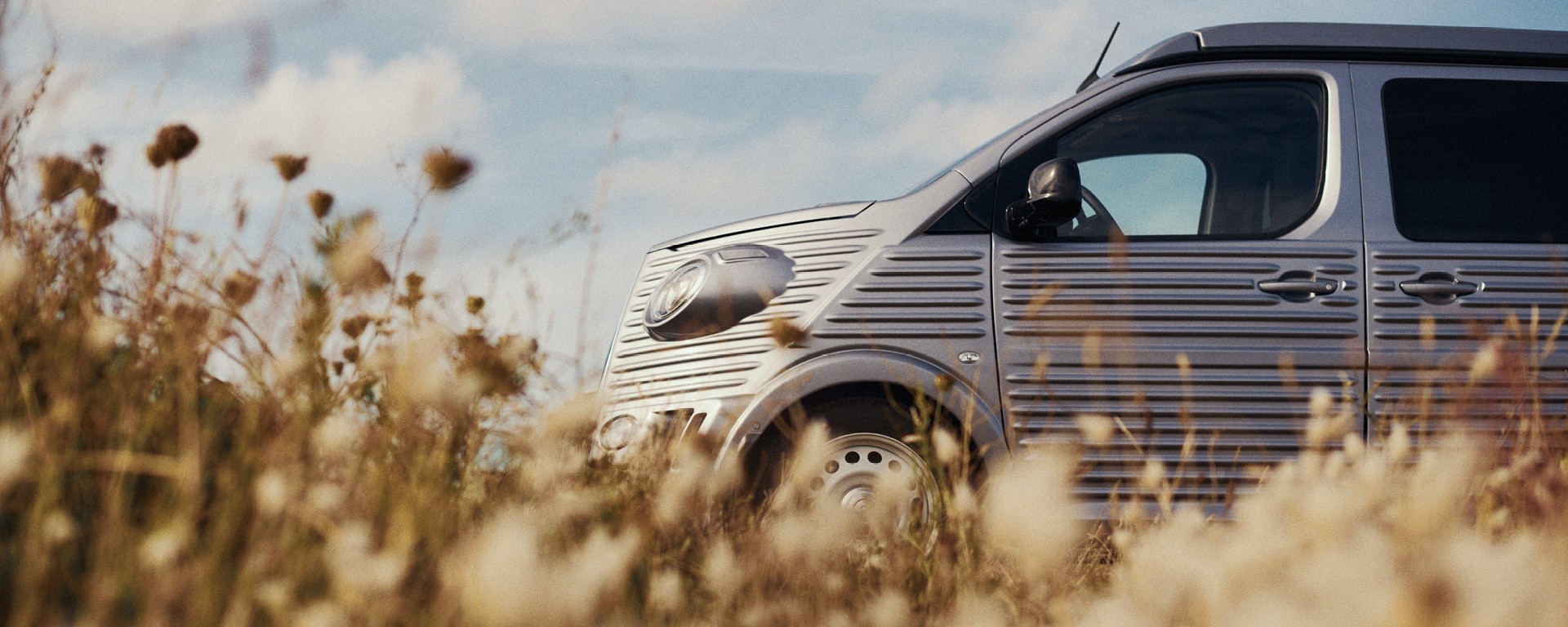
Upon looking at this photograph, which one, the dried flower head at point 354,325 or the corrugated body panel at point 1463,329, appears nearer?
the dried flower head at point 354,325

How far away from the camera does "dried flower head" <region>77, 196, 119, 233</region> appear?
2.30 m

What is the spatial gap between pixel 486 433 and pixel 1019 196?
207 centimetres

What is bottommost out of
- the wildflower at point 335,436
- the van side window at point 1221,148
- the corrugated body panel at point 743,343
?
the wildflower at point 335,436

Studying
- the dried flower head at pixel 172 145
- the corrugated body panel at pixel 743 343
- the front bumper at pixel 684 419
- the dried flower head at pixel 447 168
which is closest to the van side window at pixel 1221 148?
the corrugated body panel at pixel 743 343

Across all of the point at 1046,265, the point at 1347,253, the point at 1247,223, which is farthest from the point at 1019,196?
the point at 1347,253

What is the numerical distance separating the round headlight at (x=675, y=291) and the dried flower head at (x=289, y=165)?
1.33m

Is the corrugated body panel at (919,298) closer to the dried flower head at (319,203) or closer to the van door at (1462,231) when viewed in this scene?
the van door at (1462,231)

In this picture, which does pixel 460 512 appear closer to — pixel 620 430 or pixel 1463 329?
pixel 620 430

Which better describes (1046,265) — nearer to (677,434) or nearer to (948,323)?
(948,323)

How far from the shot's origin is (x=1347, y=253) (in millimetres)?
3551

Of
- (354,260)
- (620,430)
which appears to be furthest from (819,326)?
(354,260)

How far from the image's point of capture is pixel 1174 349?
11.3 ft

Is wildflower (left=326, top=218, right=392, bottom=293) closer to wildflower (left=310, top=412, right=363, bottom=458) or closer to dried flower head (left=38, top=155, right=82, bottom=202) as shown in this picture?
wildflower (left=310, top=412, right=363, bottom=458)

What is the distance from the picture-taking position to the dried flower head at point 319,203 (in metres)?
2.52
